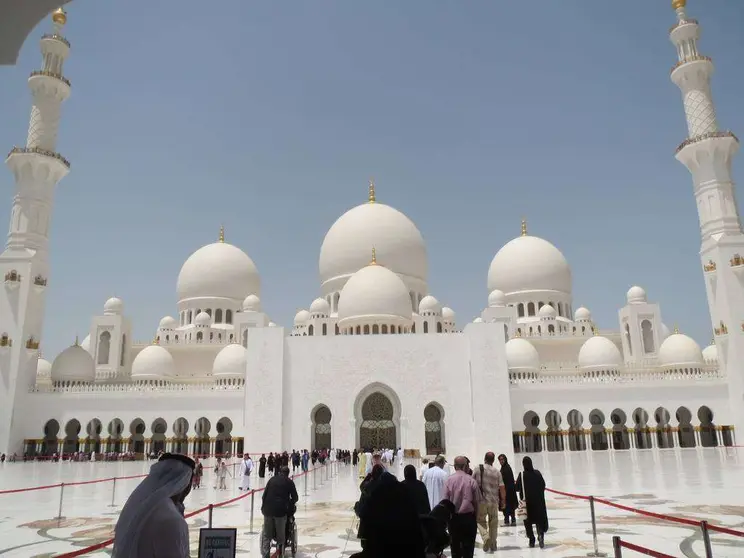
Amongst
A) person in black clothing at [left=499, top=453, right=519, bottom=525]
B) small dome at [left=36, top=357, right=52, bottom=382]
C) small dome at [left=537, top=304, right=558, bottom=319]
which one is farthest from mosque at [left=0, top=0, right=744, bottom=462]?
person in black clothing at [left=499, top=453, right=519, bottom=525]

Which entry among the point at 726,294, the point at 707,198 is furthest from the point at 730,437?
the point at 707,198

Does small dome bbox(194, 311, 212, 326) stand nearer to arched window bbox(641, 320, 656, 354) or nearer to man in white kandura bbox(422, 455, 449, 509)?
arched window bbox(641, 320, 656, 354)

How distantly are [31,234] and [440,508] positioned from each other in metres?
26.2

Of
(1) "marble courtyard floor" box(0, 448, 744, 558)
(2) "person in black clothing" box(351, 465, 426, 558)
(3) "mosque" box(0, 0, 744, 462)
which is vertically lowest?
(1) "marble courtyard floor" box(0, 448, 744, 558)

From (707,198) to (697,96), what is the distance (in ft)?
13.9

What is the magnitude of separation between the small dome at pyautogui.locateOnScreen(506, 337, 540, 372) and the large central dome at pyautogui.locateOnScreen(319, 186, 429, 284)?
22.5 ft

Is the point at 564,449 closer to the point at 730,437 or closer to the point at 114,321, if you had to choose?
the point at 730,437

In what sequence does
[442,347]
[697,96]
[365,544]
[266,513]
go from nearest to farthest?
[365,544] → [266,513] → [442,347] → [697,96]

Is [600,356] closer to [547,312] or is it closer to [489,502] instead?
[547,312]

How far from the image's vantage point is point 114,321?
31328 mm

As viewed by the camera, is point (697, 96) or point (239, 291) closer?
point (697, 96)

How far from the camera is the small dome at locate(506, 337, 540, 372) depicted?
27984 millimetres

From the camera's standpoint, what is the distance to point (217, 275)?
117 ft

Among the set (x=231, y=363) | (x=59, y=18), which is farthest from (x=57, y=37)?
(x=231, y=363)
